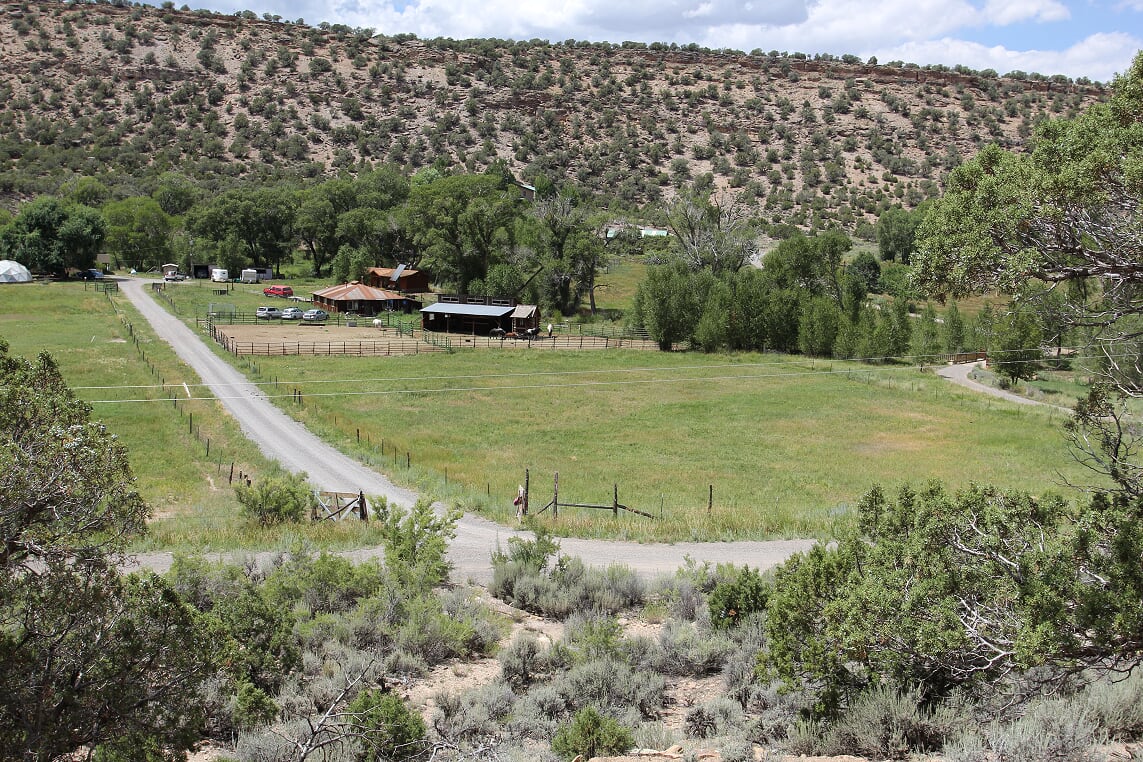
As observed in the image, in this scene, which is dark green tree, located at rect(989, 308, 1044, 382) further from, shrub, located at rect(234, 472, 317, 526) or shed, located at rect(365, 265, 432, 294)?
shed, located at rect(365, 265, 432, 294)

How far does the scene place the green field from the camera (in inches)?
905

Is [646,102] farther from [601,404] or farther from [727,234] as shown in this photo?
[601,404]

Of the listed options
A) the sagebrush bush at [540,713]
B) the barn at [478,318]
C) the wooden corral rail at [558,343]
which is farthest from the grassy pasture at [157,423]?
the wooden corral rail at [558,343]

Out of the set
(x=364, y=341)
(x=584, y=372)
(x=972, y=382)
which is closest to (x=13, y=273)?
(x=364, y=341)

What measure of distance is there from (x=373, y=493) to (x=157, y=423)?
1313cm

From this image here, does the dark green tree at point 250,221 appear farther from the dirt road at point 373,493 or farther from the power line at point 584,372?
the power line at point 584,372

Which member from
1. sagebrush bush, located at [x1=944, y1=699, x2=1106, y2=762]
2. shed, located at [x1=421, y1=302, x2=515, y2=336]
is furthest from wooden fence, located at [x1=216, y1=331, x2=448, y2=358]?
sagebrush bush, located at [x1=944, y1=699, x2=1106, y2=762]

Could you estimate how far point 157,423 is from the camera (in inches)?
1259

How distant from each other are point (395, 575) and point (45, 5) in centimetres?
18264

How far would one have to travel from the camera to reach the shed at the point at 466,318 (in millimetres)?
63594

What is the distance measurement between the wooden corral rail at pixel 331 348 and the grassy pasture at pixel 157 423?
13.5ft

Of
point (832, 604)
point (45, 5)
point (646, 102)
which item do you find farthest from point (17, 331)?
point (45, 5)

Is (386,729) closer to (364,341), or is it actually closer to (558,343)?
(364,341)

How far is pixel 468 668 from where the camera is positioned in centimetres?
1156
